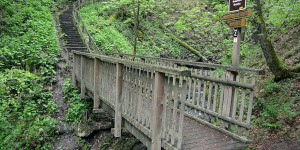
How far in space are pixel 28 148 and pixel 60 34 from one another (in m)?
11.1

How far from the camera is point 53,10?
76.8 feet

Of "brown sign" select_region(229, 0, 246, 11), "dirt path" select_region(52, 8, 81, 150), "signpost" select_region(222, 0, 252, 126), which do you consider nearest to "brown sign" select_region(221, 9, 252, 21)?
"signpost" select_region(222, 0, 252, 126)

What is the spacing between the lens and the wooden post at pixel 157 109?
3.56 meters

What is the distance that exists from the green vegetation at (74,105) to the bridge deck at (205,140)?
15.6 ft

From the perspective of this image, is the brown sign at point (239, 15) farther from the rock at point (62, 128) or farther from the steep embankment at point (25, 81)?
the steep embankment at point (25, 81)

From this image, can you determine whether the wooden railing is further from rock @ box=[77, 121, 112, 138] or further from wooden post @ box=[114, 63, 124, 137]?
rock @ box=[77, 121, 112, 138]

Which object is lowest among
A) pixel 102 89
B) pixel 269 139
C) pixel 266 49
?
pixel 269 139

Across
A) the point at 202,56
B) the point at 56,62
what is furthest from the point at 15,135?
the point at 202,56

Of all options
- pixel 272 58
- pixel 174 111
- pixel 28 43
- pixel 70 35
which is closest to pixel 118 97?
pixel 174 111

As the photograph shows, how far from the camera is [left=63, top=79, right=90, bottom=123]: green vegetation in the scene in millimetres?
8258

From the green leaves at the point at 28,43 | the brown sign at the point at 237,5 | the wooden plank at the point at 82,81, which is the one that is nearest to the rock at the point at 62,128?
the wooden plank at the point at 82,81

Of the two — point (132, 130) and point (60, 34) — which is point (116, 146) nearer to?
point (132, 130)

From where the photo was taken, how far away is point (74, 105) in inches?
336

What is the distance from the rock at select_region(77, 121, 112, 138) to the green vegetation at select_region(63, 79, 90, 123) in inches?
18.5
